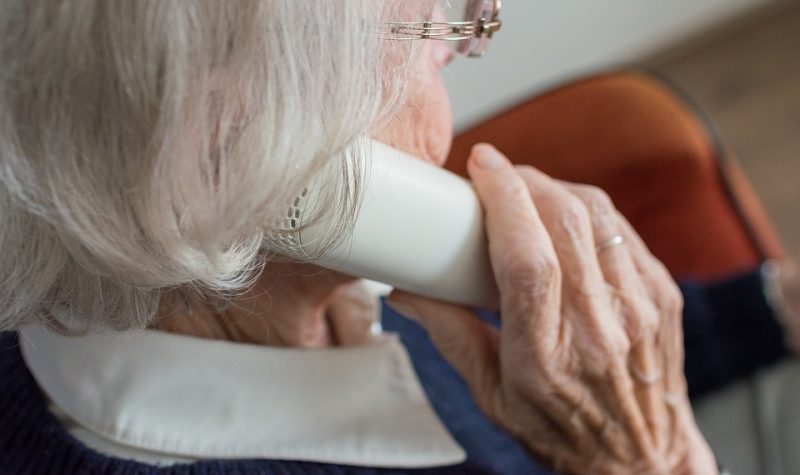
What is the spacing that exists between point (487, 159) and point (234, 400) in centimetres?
32

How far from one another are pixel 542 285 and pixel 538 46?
1208 mm

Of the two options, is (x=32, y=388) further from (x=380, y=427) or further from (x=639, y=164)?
(x=639, y=164)

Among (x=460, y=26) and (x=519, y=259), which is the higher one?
(x=460, y=26)

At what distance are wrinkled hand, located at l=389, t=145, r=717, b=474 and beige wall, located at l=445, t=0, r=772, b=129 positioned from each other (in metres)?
0.74

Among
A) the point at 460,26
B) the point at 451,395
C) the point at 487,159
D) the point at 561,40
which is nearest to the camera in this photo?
the point at 460,26

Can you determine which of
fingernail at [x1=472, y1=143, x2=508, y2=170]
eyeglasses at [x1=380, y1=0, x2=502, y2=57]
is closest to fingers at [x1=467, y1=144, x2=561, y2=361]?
fingernail at [x1=472, y1=143, x2=508, y2=170]

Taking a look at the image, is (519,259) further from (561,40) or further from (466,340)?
(561,40)

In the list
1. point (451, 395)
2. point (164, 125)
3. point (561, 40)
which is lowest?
point (451, 395)

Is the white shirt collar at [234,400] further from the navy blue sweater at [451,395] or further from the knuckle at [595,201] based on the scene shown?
the knuckle at [595,201]

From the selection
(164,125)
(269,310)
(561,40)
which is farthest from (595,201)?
(561,40)

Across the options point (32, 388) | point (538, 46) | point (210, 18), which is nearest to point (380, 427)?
point (32, 388)

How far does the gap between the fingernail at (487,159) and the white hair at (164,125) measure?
0.23 meters

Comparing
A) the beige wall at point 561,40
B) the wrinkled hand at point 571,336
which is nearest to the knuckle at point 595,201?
the wrinkled hand at point 571,336

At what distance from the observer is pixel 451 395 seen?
0.95 m
